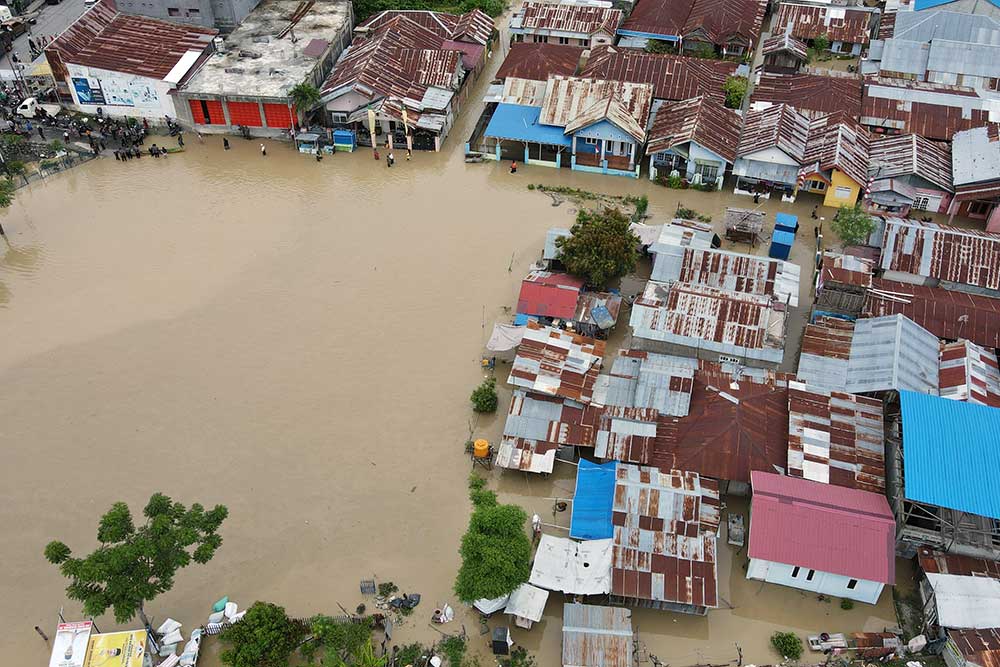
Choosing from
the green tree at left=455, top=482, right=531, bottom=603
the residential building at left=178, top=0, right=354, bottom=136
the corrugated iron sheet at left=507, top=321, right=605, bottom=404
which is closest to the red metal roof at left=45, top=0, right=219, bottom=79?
the residential building at left=178, top=0, right=354, bottom=136

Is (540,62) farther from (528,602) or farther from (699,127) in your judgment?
(528,602)

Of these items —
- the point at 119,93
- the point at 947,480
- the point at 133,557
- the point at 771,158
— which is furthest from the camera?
the point at 119,93

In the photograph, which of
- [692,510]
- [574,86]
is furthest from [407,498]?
[574,86]

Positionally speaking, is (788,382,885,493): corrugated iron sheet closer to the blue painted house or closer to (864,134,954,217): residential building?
(864,134,954,217): residential building

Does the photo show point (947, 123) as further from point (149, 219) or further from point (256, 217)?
point (149, 219)

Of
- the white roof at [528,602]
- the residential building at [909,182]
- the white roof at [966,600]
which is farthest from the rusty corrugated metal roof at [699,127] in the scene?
the white roof at [528,602]

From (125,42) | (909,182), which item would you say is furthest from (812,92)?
(125,42)
